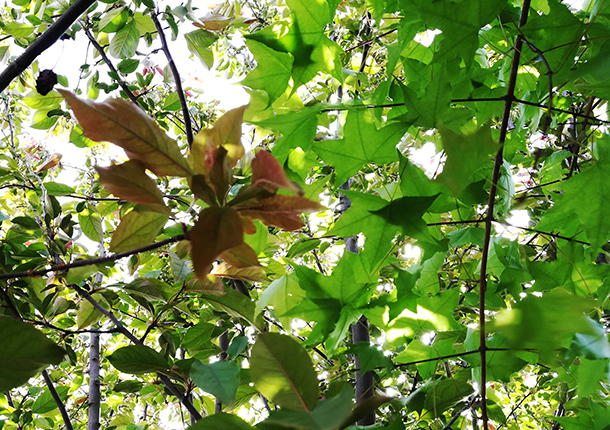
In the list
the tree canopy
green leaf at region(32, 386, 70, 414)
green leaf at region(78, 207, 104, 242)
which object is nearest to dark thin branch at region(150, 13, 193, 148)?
the tree canopy

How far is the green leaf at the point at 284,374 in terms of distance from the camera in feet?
0.85

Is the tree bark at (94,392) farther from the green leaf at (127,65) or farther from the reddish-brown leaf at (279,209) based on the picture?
the reddish-brown leaf at (279,209)

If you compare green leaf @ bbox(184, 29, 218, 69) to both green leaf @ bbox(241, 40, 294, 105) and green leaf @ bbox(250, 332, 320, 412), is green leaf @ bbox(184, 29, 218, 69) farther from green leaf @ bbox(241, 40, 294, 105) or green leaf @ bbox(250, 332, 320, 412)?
green leaf @ bbox(250, 332, 320, 412)

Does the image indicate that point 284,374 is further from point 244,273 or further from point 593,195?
point 593,195

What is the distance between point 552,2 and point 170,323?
0.67 m

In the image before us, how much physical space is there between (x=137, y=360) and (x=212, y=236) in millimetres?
399

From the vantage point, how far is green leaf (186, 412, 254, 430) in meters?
0.27

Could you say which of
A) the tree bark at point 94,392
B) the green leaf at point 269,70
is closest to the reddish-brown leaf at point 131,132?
the green leaf at point 269,70

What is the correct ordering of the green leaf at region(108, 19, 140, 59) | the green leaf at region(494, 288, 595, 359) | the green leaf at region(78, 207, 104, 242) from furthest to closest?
the green leaf at region(108, 19, 140, 59) < the green leaf at region(78, 207, 104, 242) < the green leaf at region(494, 288, 595, 359)

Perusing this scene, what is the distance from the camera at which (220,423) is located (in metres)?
0.27

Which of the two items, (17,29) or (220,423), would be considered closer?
(220,423)

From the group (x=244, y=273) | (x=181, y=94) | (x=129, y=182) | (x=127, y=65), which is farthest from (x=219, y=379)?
(x=127, y=65)

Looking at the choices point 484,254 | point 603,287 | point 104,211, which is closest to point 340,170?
point 484,254

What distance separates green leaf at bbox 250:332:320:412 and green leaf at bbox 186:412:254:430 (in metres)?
0.03
